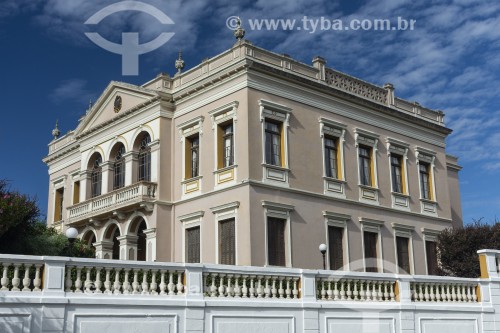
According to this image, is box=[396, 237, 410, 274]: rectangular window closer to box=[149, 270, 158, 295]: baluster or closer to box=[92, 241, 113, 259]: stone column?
box=[92, 241, 113, 259]: stone column

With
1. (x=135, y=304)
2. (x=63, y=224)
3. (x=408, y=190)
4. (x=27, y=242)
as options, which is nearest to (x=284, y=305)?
(x=135, y=304)

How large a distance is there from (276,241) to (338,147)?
17.6ft

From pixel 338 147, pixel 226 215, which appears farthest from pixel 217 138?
A: pixel 338 147

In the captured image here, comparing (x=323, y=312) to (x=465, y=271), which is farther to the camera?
(x=465, y=271)

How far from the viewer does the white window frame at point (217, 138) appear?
23484mm

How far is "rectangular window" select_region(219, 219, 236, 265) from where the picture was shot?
22.9m

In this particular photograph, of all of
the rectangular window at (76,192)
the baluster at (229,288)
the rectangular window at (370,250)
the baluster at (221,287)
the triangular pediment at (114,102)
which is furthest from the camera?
the rectangular window at (76,192)

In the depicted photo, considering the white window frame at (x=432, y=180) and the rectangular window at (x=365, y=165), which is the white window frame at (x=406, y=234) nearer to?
the white window frame at (x=432, y=180)

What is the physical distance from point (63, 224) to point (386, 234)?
15605 mm

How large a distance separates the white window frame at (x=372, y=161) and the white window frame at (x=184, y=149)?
646 cm

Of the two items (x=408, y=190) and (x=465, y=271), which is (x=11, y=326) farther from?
(x=408, y=190)

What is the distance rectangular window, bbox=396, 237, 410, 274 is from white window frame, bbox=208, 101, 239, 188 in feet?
28.4

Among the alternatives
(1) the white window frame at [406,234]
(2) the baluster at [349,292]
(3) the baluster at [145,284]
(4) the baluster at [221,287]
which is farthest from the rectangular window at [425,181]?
(3) the baluster at [145,284]

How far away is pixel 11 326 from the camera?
32.3 ft
